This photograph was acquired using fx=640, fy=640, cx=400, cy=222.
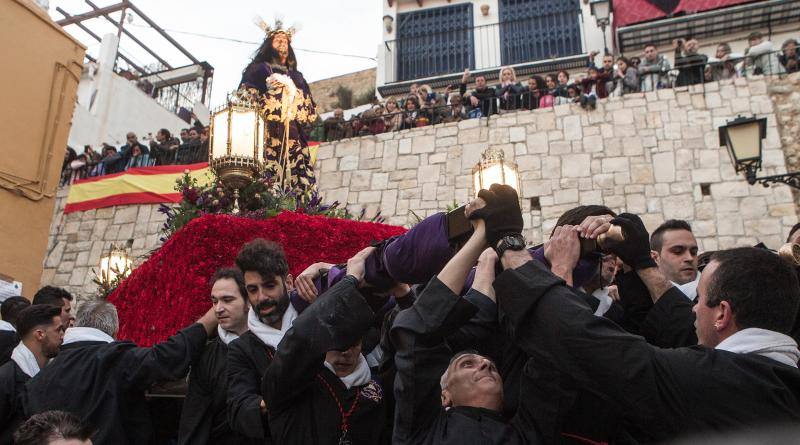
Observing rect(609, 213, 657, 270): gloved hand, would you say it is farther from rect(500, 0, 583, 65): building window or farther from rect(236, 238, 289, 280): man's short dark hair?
rect(500, 0, 583, 65): building window

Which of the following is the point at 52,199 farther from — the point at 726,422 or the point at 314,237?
the point at 726,422

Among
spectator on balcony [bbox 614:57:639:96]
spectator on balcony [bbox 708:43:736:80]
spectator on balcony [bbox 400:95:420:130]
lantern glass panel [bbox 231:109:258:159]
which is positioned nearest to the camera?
lantern glass panel [bbox 231:109:258:159]

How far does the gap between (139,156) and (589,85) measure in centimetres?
940

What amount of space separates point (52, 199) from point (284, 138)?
5.20 m

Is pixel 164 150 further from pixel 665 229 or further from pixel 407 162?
pixel 665 229

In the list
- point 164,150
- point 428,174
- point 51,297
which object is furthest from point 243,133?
point 164,150

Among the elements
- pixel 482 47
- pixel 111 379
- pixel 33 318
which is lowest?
pixel 111 379

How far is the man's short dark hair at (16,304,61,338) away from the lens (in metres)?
3.48

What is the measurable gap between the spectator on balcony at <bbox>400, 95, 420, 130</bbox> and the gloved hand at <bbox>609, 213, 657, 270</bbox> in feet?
33.6

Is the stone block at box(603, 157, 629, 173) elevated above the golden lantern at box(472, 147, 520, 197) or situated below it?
→ above

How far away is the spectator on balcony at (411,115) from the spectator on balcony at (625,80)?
3.63 m

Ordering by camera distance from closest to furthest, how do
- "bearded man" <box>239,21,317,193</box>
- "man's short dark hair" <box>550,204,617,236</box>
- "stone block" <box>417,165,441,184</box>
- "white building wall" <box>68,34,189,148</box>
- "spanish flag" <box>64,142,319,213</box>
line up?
"man's short dark hair" <box>550,204,617,236</box>, "bearded man" <box>239,21,317,193</box>, "stone block" <box>417,165,441,184</box>, "spanish flag" <box>64,142,319,213</box>, "white building wall" <box>68,34,189,148</box>

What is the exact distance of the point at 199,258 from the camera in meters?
3.85

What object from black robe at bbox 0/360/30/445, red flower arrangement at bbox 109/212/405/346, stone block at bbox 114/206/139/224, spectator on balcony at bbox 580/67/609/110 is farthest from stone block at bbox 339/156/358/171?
black robe at bbox 0/360/30/445
